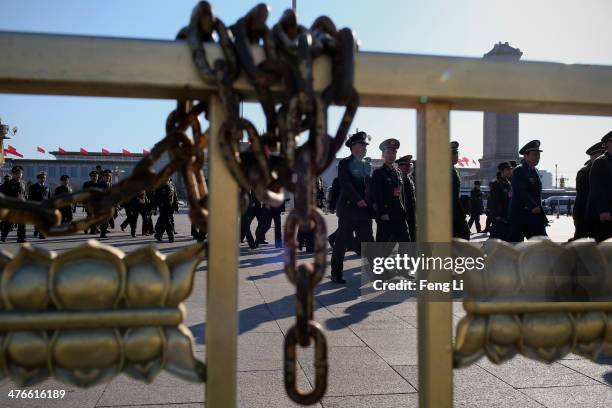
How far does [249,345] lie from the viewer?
10.5 ft

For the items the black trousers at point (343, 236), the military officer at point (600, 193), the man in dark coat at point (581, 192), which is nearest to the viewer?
the military officer at point (600, 193)

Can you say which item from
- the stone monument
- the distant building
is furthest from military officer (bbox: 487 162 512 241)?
the distant building

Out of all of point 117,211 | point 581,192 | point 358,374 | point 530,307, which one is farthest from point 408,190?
point 117,211

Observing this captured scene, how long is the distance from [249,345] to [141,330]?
2438mm

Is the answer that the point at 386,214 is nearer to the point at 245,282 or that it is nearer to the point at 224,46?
the point at 245,282

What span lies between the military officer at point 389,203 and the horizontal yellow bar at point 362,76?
5288mm

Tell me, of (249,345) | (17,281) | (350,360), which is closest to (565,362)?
(350,360)

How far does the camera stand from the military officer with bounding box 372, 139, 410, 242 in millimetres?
6297

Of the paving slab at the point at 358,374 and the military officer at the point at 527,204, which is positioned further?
the military officer at the point at 527,204

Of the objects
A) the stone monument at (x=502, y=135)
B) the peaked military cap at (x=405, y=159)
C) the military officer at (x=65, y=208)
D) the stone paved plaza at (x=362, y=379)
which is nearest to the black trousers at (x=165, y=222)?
the military officer at (x=65, y=208)

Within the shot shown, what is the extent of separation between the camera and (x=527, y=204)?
6270 mm

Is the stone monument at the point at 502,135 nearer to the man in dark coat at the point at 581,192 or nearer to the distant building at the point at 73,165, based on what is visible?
the man in dark coat at the point at 581,192

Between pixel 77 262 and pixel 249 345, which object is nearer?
pixel 77 262

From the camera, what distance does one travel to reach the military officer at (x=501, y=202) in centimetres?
864
